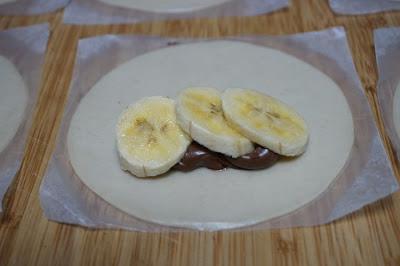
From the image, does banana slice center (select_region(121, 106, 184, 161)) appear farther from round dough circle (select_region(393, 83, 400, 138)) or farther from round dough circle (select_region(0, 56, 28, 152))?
round dough circle (select_region(393, 83, 400, 138))

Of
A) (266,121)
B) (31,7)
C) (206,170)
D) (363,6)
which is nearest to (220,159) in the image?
(206,170)

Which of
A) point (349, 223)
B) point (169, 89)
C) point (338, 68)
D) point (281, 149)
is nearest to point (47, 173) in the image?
point (169, 89)

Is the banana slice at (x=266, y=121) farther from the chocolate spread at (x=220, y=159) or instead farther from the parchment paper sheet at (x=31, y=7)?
the parchment paper sheet at (x=31, y=7)

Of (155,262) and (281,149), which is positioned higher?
(281,149)

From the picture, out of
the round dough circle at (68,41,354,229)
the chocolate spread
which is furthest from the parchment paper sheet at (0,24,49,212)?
the chocolate spread

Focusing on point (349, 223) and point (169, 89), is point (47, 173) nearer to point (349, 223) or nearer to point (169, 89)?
point (169, 89)

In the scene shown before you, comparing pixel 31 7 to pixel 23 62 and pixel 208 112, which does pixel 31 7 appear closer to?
pixel 23 62
